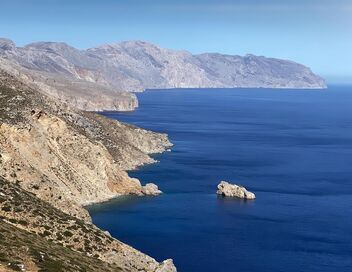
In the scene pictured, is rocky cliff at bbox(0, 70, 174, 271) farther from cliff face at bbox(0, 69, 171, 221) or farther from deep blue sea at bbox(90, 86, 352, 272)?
deep blue sea at bbox(90, 86, 352, 272)

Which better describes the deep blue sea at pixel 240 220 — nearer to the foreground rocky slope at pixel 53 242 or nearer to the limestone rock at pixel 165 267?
the limestone rock at pixel 165 267

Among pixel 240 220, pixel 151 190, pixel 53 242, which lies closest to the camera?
pixel 53 242

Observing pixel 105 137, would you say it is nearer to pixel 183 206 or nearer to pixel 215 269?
pixel 183 206

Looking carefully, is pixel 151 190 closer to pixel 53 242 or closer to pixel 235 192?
pixel 235 192

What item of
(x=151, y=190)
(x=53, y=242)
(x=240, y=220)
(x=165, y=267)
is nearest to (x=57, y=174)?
(x=151, y=190)

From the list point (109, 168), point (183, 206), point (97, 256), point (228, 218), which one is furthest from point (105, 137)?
point (97, 256)

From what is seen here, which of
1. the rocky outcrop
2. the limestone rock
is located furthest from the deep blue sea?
the limestone rock

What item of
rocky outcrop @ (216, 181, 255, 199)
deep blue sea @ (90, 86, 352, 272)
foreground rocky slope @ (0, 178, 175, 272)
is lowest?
deep blue sea @ (90, 86, 352, 272)

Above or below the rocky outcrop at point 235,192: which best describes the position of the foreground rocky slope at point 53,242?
above

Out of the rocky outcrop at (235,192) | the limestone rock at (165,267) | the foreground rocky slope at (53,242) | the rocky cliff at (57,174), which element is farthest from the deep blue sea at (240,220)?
the foreground rocky slope at (53,242)
